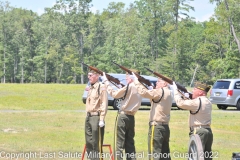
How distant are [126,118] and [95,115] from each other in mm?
627

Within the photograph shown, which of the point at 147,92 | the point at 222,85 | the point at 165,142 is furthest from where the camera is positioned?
the point at 222,85

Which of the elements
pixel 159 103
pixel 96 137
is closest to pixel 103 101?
pixel 96 137

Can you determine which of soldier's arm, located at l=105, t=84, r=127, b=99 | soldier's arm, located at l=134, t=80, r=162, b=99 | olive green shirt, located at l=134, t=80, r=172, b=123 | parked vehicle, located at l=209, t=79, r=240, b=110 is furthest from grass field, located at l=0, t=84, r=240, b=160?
parked vehicle, located at l=209, t=79, r=240, b=110

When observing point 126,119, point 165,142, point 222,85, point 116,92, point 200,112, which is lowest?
point 165,142

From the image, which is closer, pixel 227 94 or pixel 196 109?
pixel 196 109

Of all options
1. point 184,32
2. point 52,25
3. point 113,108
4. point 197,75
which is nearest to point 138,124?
point 113,108

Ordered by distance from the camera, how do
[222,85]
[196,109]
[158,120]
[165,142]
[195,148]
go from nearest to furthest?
[195,148], [196,109], [158,120], [165,142], [222,85]

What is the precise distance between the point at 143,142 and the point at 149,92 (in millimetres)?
4759

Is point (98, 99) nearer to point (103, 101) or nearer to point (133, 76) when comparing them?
point (103, 101)

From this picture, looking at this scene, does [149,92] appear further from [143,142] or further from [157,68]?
[157,68]

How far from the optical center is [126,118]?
10.4 metres

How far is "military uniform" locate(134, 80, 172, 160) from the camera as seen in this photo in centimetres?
966

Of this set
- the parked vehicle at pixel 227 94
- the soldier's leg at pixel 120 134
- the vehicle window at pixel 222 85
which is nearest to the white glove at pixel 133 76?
the soldier's leg at pixel 120 134

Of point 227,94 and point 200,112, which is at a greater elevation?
point 200,112
